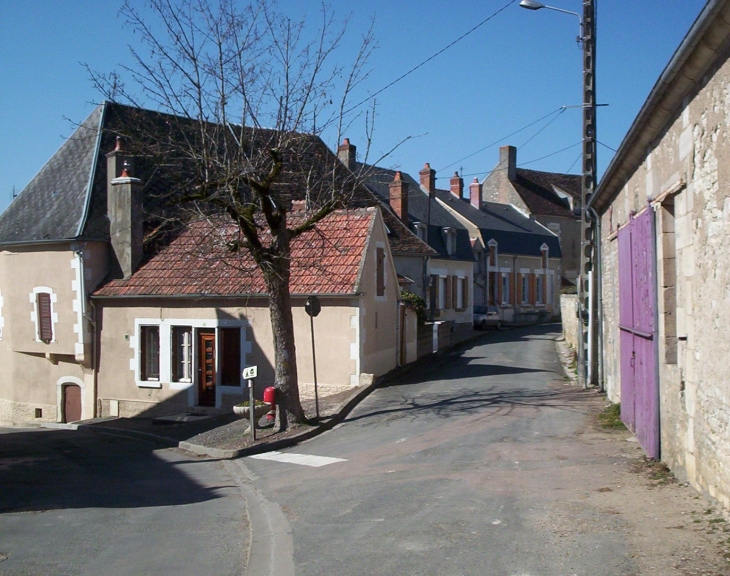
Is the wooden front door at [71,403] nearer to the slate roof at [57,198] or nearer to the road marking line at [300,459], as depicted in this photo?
the slate roof at [57,198]

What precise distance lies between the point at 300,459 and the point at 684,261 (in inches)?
269

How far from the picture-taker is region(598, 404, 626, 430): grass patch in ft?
40.7

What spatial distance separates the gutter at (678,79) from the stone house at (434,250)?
2437cm

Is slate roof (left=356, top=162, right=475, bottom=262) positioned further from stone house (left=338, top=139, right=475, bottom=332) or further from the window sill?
the window sill

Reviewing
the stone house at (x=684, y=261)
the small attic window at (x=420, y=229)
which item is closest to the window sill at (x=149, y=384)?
the stone house at (x=684, y=261)

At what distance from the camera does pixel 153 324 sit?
22125 mm

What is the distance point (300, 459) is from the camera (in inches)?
491

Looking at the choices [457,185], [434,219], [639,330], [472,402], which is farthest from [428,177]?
[639,330]

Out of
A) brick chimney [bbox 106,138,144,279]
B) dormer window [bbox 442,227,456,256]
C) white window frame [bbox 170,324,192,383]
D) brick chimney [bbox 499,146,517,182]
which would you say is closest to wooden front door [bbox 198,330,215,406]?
white window frame [bbox 170,324,192,383]

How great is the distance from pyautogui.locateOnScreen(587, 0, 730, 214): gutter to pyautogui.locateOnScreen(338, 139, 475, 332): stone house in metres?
24.4

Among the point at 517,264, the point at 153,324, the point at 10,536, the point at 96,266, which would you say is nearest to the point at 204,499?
the point at 10,536

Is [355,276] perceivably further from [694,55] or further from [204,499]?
[694,55]

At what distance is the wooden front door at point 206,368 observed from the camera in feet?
70.4

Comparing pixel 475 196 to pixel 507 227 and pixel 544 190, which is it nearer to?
pixel 507 227
